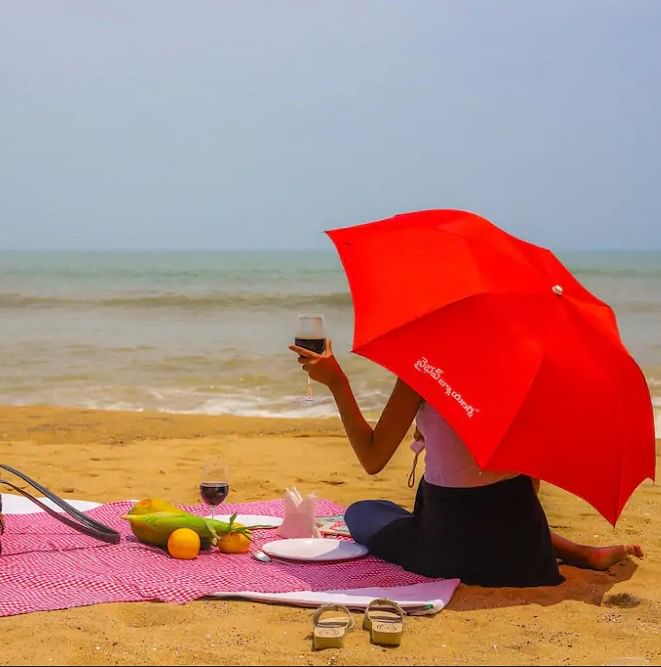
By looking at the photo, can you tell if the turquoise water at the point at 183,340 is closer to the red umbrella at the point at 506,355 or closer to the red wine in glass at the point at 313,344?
the red wine in glass at the point at 313,344

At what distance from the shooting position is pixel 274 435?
9.10m

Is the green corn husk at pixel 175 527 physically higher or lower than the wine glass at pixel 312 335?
lower

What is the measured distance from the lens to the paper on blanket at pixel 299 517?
16.5ft

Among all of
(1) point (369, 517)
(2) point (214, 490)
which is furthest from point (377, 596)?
(2) point (214, 490)

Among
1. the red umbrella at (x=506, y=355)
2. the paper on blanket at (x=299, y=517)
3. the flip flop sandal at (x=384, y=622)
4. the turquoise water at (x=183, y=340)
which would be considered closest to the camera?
the flip flop sandal at (x=384, y=622)

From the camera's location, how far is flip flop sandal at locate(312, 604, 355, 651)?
11.4ft

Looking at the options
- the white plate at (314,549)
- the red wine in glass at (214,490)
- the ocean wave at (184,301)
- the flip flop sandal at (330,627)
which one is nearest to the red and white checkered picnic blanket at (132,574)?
the white plate at (314,549)

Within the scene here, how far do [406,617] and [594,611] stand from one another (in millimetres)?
827

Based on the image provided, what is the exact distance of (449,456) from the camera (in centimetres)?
424

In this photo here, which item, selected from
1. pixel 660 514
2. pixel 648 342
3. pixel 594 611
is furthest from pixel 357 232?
pixel 648 342

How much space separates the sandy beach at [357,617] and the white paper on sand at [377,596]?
0.06 metres

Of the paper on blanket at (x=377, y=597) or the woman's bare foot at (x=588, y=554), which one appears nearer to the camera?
the paper on blanket at (x=377, y=597)

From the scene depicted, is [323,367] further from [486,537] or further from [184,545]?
[184,545]

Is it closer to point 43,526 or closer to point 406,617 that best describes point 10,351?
point 43,526
